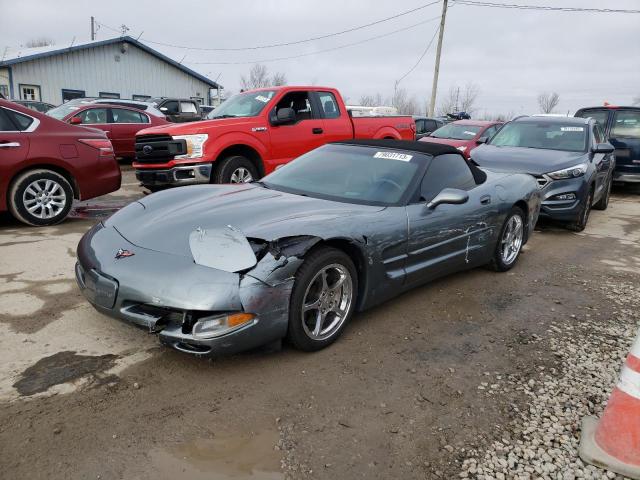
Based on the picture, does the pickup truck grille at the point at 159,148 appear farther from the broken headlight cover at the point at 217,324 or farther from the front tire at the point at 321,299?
the broken headlight cover at the point at 217,324

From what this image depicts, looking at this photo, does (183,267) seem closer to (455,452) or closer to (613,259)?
(455,452)

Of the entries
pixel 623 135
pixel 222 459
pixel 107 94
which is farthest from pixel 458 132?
pixel 107 94

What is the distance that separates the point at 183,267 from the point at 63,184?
14.1ft

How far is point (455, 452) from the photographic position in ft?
7.72

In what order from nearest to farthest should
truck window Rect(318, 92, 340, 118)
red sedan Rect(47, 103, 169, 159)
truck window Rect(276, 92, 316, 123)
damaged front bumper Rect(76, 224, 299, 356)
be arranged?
1. damaged front bumper Rect(76, 224, 299, 356)
2. truck window Rect(276, 92, 316, 123)
3. truck window Rect(318, 92, 340, 118)
4. red sedan Rect(47, 103, 169, 159)

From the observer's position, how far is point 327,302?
3268mm

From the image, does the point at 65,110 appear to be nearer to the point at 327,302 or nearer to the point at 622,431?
the point at 327,302

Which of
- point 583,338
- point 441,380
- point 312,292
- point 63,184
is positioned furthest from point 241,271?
point 63,184

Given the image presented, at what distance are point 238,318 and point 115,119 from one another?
35.5ft

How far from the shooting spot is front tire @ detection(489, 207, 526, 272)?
5.01 m

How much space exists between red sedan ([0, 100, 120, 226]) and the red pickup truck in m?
0.83

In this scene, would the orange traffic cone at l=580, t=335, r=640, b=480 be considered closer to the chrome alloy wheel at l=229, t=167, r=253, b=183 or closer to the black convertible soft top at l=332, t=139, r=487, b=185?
the black convertible soft top at l=332, t=139, r=487, b=185

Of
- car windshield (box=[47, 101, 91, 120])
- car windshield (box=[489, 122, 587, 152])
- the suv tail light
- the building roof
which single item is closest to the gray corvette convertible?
the suv tail light

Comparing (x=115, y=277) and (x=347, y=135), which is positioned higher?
(x=347, y=135)
